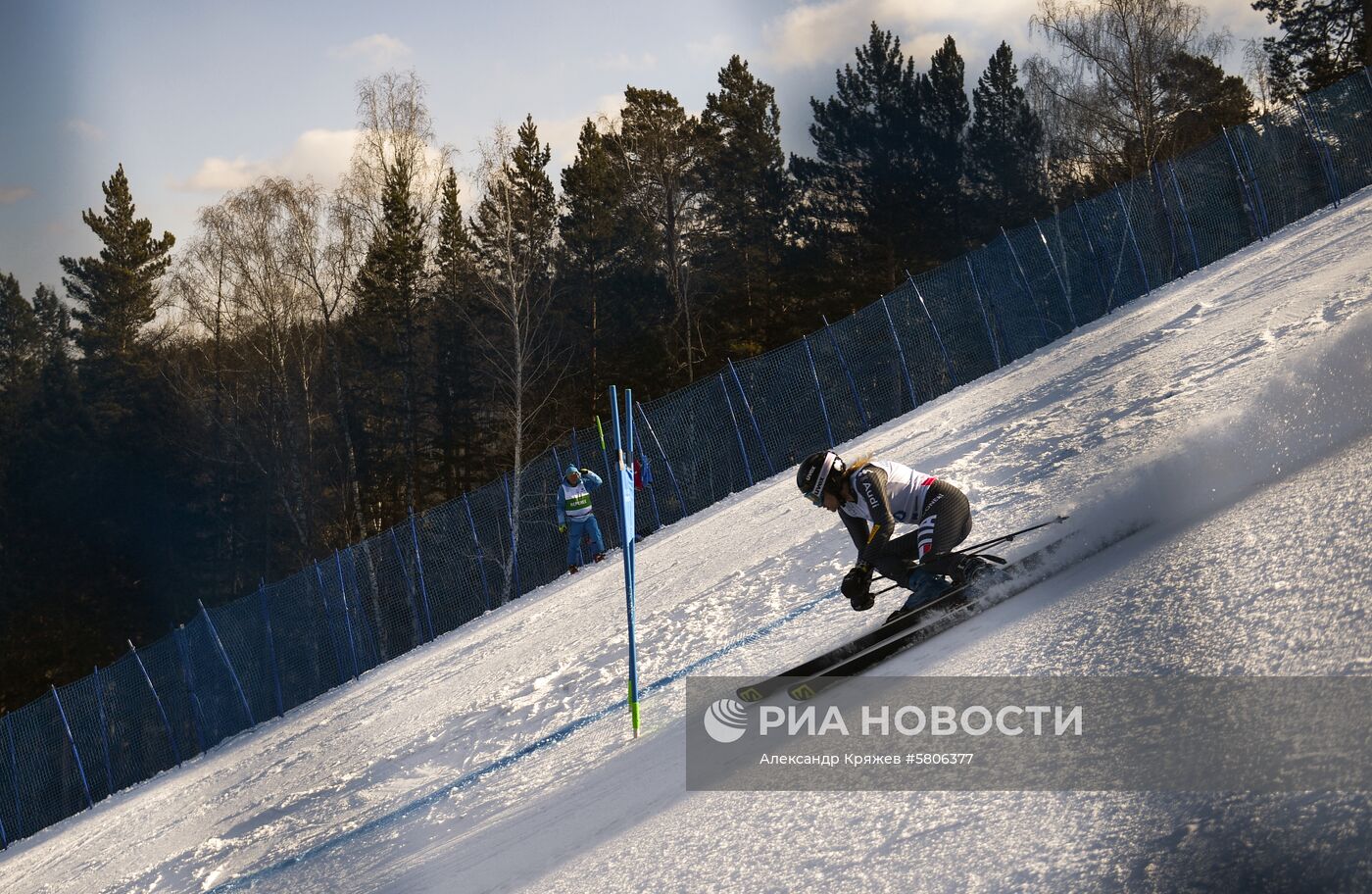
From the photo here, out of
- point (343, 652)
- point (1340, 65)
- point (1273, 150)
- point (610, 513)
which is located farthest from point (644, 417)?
point (1340, 65)

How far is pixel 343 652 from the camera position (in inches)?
731

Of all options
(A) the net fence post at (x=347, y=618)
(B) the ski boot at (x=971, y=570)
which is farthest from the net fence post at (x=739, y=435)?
(B) the ski boot at (x=971, y=570)

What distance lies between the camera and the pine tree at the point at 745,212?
34.5m

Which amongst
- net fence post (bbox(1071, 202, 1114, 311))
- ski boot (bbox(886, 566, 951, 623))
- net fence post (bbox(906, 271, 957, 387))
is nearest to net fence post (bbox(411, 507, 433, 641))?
net fence post (bbox(906, 271, 957, 387))

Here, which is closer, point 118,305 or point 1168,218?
point 1168,218

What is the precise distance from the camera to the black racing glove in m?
6.34

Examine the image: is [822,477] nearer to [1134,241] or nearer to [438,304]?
[1134,241]

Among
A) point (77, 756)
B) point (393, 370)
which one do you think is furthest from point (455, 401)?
point (77, 756)

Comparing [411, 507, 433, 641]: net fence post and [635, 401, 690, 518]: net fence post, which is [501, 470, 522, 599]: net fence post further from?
[635, 401, 690, 518]: net fence post

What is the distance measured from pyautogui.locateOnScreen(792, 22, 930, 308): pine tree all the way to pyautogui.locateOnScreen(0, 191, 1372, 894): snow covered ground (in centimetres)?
1933

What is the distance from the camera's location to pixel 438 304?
3550 centimetres

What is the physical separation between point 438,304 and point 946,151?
17077mm

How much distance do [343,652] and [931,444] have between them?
429 inches

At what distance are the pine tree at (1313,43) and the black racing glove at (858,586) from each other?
28696 millimetres
